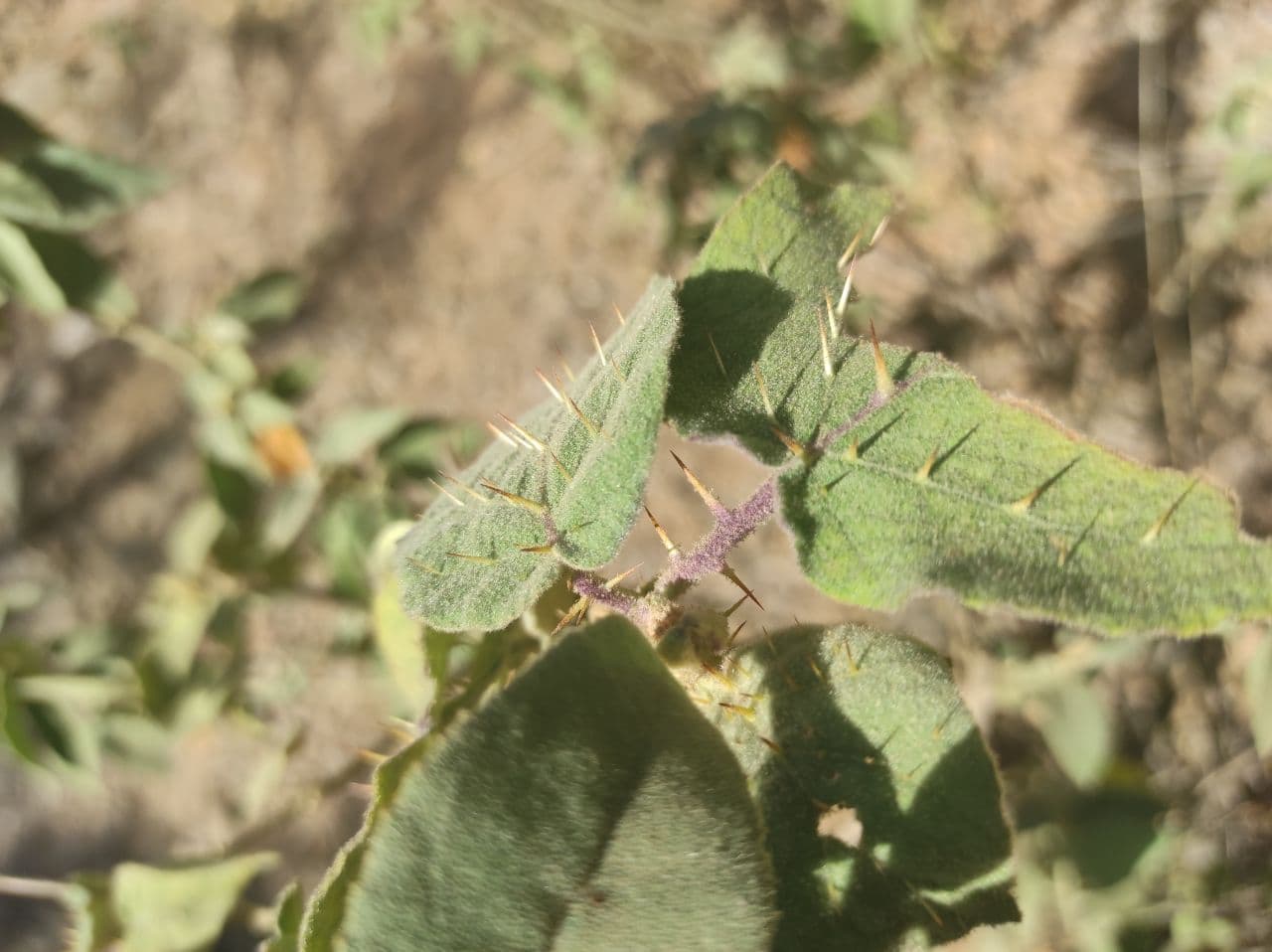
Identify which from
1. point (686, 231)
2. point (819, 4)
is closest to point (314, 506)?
point (686, 231)

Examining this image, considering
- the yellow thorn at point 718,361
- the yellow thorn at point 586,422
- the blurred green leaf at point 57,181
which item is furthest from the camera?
the blurred green leaf at point 57,181

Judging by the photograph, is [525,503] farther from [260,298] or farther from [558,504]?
[260,298]

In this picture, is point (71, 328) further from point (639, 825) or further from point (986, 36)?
point (639, 825)

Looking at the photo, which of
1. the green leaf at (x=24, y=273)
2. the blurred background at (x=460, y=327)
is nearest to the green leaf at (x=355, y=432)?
the blurred background at (x=460, y=327)

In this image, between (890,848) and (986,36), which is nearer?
(890,848)

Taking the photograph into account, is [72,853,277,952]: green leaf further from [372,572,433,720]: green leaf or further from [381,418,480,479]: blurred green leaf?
[381,418,480,479]: blurred green leaf

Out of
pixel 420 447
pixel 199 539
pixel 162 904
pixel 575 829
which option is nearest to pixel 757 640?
pixel 575 829

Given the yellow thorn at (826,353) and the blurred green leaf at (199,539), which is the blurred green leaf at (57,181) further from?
the yellow thorn at (826,353)
